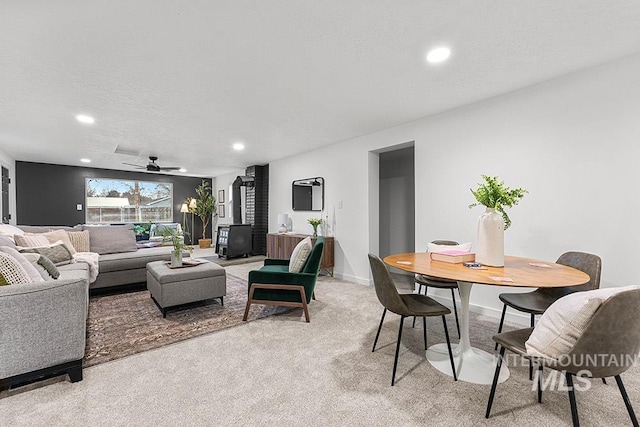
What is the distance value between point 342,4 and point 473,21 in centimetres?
87

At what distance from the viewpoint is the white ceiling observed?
172 centimetres

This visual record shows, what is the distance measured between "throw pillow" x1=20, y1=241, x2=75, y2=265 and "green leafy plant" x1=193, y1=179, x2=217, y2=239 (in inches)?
200

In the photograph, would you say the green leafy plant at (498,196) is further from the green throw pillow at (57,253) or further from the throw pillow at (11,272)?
the green throw pillow at (57,253)

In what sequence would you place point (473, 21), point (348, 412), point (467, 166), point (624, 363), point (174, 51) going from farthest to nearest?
1. point (467, 166)
2. point (174, 51)
3. point (473, 21)
4. point (348, 412)
5. point (624, 363)

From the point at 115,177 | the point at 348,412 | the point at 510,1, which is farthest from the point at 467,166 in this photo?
the point at 115,177

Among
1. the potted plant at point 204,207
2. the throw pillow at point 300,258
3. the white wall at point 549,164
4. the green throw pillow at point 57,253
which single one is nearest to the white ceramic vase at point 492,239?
the white wall at point 549,164

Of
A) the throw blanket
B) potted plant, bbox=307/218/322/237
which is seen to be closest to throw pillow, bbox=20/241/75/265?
the throw blanket

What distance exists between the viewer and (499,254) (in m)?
1.99

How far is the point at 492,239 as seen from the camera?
200 cm

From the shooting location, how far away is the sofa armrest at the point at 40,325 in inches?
65.3

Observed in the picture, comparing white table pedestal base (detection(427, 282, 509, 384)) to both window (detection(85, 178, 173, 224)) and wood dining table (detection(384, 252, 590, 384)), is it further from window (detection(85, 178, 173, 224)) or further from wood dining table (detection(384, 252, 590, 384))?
window (detection(85, 178, 173, 224))

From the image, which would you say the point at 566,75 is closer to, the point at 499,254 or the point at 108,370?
the point at 499,254

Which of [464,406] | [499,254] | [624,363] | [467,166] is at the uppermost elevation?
[467,166]

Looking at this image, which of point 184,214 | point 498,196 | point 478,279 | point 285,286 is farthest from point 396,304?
point 184,214
